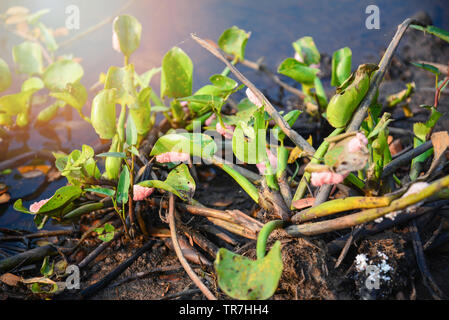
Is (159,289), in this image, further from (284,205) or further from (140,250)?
(284,205)

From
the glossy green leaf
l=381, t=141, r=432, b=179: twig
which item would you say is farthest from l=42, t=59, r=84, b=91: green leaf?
l=381, t=141, r=432, b=179: twig

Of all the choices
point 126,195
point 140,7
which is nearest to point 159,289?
point 126,195

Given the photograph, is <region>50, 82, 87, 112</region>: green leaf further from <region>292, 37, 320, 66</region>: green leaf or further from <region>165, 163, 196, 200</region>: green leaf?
<region>292, 37, 320, 66</region>: green leaf

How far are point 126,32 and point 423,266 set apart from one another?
1090 millimetres

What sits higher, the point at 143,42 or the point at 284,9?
the point at 284,9

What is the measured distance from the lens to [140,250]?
0.97 metres

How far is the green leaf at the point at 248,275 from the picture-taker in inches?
24.7

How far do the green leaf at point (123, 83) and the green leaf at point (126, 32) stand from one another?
0.21 m

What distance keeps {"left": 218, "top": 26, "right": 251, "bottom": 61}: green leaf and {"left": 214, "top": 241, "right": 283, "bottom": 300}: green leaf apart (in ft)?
3.23

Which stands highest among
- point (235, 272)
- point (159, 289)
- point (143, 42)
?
point (143, 42)

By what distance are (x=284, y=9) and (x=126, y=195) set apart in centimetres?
157

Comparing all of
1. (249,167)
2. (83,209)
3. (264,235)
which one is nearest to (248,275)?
(264,235)

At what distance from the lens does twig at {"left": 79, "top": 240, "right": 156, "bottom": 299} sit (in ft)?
2.86

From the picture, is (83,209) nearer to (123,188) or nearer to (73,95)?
(123,188)
